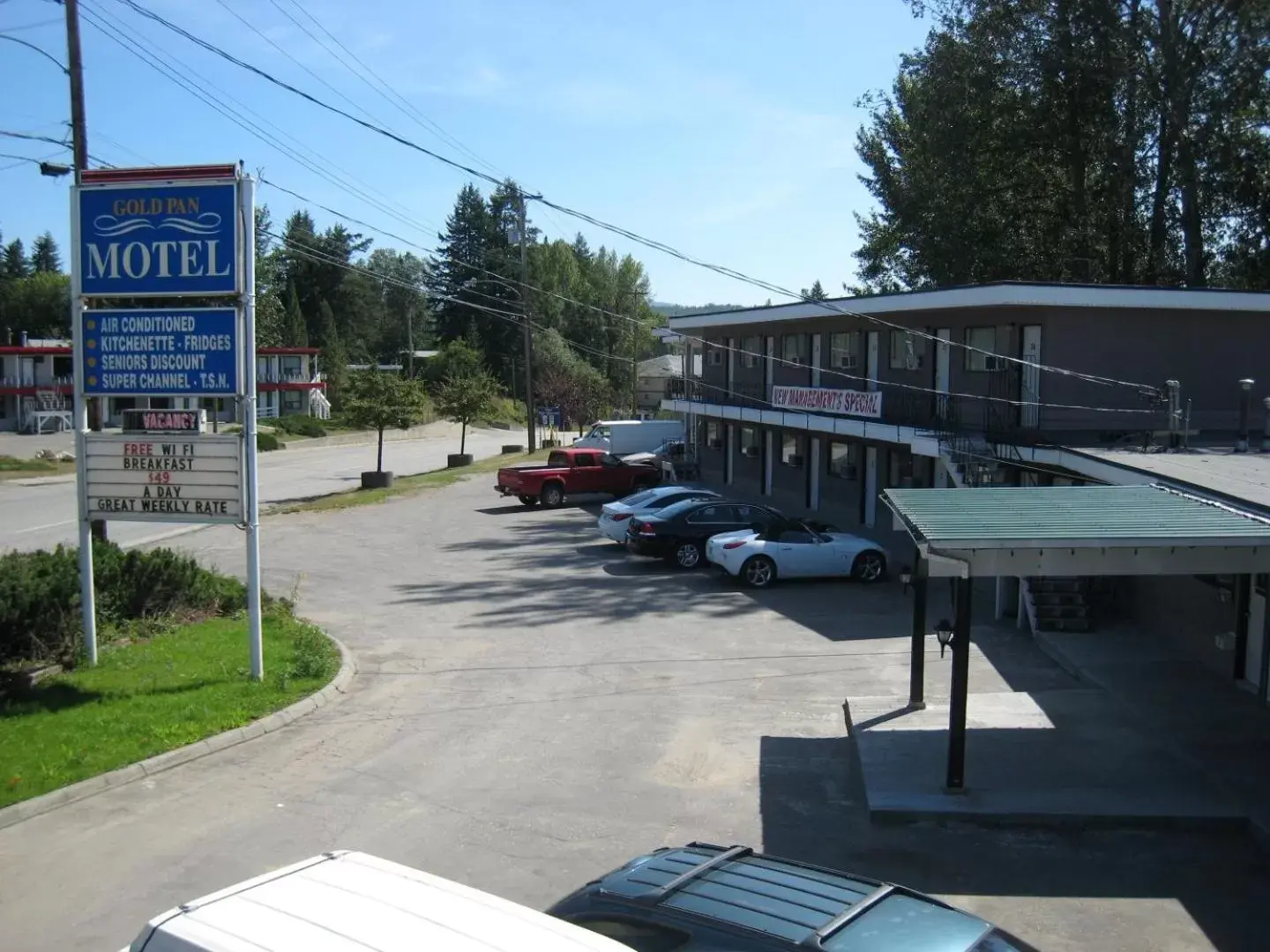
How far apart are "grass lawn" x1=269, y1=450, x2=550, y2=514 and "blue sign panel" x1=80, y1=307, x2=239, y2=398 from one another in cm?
2022

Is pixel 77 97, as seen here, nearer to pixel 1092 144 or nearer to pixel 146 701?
pixel 146 701

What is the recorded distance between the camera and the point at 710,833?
9867mm

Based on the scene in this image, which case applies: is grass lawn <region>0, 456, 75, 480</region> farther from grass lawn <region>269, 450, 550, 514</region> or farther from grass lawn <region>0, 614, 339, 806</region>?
grass lawn <region>0, 614, 339, 806</region>

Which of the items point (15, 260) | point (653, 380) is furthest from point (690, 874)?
point (15, 260)

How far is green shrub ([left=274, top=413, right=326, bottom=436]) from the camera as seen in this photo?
69062mm

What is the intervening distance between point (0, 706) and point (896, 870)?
9965 mm

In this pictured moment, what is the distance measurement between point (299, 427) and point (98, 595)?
54.7 meters

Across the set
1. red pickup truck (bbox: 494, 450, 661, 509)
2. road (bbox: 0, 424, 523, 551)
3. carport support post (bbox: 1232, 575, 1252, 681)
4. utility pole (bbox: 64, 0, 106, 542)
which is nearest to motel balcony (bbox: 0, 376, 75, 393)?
road (bbox: 0, 424, 523, 551)

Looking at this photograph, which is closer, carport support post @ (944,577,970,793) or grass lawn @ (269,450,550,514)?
carport support post @ (944,577,970,793)

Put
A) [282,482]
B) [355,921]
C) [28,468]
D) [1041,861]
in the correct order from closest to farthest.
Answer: [355,921]
[1041,861]
[282,482]
[28,468]

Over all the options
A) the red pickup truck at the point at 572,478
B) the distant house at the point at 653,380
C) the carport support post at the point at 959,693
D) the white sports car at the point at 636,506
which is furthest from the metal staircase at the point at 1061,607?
the distant house at the point at 653,380

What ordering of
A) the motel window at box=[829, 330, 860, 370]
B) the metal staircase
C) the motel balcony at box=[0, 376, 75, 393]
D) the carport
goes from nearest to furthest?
the carport → the metal staircase → the motel window at box=[829, 330, 860, 370] → the motel balcony at box=[0, 376, 75, 393]

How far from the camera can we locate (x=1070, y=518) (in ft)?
37.1

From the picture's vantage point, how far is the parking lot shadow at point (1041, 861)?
8312mm
